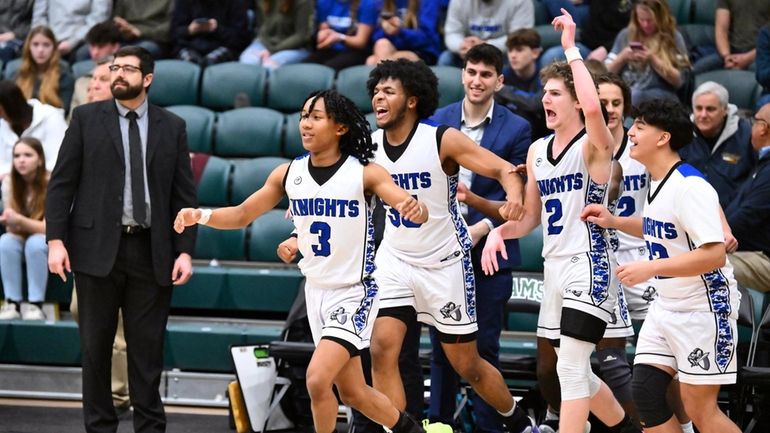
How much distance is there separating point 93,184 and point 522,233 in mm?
2117

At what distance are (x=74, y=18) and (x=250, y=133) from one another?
7.69ft

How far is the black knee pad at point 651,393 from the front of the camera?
5.42 meters

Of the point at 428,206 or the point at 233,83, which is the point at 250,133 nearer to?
the point at 233,83

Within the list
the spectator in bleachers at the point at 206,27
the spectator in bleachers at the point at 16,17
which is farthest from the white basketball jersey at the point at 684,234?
the spectator in bleachers at the point at 16,17

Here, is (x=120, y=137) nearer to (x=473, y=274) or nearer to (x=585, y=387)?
(x=473, y=274)

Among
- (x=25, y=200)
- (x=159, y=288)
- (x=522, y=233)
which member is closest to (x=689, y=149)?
(x=522, y=233)

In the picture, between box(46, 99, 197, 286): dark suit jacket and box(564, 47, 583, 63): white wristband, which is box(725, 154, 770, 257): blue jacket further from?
box(46, 99, 197, 286): dark suit jacket

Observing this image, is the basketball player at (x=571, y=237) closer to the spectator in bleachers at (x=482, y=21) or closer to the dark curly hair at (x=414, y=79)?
the dark curly hair at (x=414, y=79)

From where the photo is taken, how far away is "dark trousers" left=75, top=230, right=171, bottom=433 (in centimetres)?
619

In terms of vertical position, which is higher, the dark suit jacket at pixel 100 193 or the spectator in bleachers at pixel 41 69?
the spectator in bleachers at pixel 41 69

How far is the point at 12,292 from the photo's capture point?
8.18 metres

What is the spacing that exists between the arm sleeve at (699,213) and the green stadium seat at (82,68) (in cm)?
584

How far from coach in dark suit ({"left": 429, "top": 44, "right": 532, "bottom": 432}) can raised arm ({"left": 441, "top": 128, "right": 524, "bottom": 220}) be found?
0.44 m

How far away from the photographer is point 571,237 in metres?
5.82
